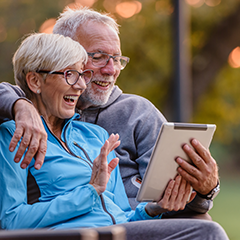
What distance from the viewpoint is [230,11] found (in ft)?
31.8

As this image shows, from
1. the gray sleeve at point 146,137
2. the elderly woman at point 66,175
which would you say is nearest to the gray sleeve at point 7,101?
the elderly woman at point 66,175

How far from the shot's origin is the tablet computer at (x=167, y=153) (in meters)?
1.94

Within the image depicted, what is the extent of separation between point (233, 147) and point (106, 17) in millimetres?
20268

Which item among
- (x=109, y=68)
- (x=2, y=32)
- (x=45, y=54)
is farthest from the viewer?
(x=2, y=32)

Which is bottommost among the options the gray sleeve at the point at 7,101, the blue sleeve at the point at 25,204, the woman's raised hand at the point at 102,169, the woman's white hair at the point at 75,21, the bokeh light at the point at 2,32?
the bokeh light at the point at 2,32

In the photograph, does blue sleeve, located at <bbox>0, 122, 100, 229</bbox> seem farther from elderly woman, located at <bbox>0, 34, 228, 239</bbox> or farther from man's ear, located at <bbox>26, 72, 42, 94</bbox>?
man's ear, located at <bbox>26, 72, 42, 94</bbox>

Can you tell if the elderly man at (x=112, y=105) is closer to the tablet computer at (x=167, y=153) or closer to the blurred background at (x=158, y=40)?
the tablet computer at (x=167, y=153)

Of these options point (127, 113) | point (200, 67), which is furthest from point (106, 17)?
point (200, 67)

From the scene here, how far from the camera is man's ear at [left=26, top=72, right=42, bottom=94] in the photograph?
227 cm

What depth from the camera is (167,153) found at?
2012mm

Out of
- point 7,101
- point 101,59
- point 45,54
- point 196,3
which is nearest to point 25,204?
point 7,101

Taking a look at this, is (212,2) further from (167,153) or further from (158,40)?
(167,153)

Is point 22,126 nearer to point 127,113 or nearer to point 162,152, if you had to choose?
point 162,152

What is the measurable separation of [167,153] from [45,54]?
34.6 inches
